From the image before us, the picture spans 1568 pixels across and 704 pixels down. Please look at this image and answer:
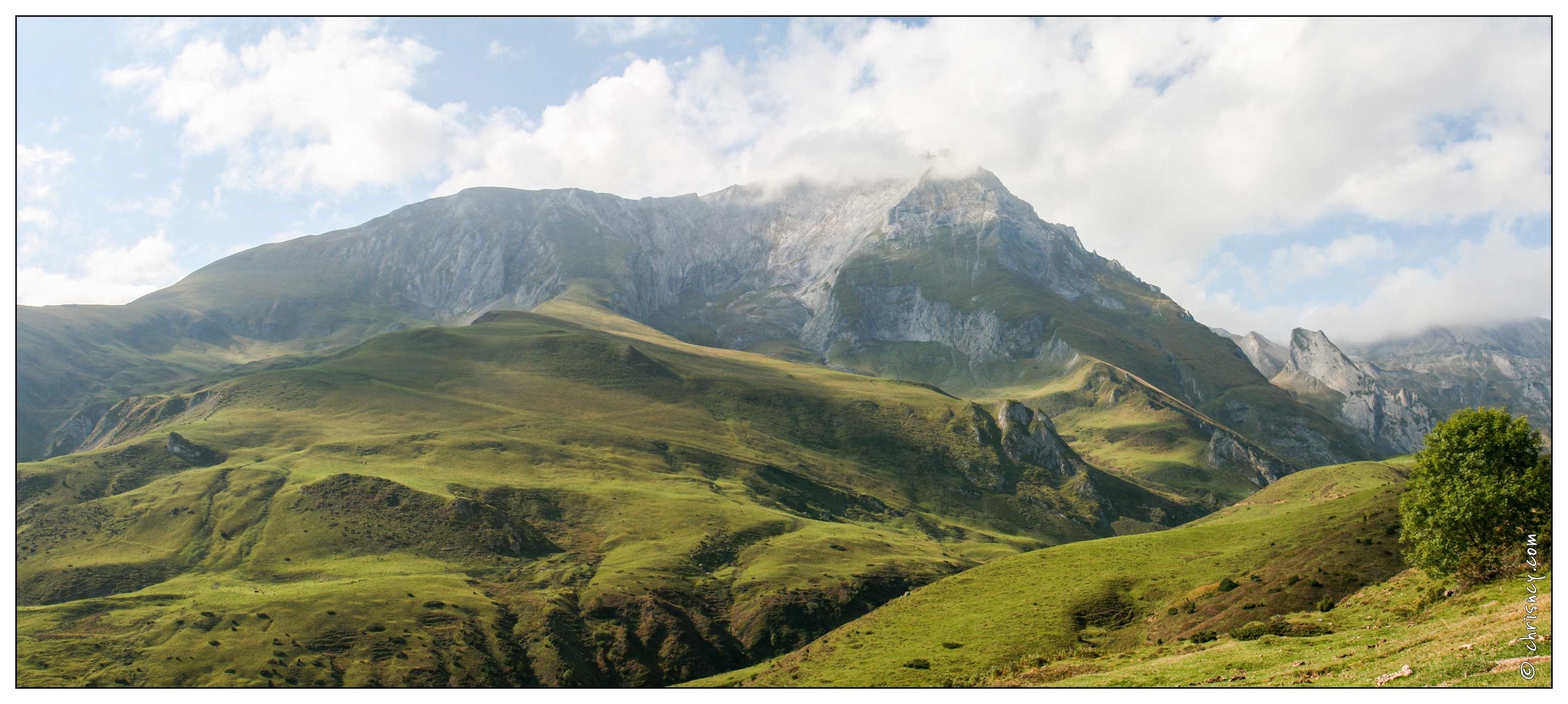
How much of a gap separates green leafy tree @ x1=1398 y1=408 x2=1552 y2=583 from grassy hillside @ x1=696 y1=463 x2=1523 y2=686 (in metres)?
6.73

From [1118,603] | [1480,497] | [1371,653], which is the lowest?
[1118,603]

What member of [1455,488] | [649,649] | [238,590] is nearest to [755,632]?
[649,649]

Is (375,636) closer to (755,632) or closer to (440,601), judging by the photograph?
(440,601)

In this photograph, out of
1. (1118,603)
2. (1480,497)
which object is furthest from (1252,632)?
(1118,603)

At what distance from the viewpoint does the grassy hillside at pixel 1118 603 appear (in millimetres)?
93250

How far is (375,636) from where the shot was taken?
6452 inches

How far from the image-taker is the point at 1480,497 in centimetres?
7156

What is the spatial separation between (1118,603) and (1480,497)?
186ft

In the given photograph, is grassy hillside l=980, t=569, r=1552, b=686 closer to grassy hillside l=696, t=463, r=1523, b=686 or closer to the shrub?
grassy hillside l=696, t=463, r=1523, b=686

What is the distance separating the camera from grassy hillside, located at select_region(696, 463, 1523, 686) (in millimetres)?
93250

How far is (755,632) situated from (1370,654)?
143646mm

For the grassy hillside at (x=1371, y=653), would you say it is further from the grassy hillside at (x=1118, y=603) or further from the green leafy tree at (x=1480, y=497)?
the green leafy tree at (x=1480, y=497)

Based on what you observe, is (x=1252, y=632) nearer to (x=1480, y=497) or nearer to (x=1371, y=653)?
(x=1480, y=497)

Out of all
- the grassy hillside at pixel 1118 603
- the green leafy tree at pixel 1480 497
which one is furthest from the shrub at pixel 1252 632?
the green leafy tree at pixel 1480 497
